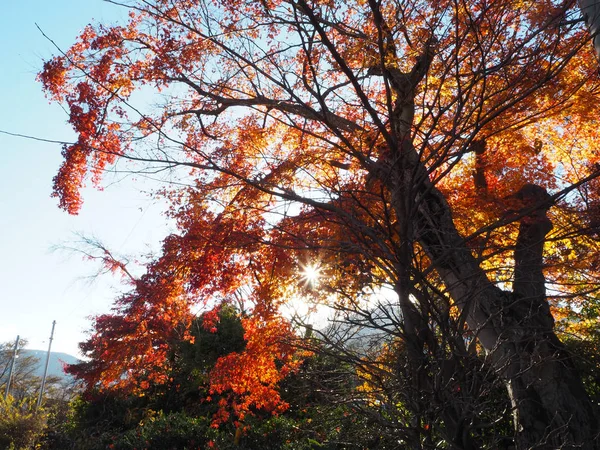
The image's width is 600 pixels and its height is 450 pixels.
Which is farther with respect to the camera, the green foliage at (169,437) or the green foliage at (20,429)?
the green foliage at (20,429)

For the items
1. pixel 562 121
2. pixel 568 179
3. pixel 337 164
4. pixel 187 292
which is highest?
pixel 562 121

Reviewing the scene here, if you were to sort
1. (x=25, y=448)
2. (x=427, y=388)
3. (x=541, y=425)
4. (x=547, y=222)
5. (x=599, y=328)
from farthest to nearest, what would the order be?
(x=25, y=448), (x=599, y=328), (x=547, y=222), (x=541, y=425), (x=427, y=388)

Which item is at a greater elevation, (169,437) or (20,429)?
(20,429)

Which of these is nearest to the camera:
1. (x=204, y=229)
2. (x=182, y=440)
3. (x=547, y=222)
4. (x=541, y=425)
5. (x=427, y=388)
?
(x=427, y=388)

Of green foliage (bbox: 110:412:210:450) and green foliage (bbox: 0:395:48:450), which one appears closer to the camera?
green foliage (bbox: 110:412:210:450)

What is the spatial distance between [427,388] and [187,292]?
22.7 feet

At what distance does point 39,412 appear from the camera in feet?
41.0

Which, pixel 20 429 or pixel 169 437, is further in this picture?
pixel 20 429

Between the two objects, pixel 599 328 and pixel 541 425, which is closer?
pixel 541 425

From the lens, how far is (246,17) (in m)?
4.17

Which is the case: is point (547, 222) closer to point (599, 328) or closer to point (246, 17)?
point (599, 328)

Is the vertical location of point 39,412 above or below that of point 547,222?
below

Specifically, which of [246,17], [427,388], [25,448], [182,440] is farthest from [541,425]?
[25,448]

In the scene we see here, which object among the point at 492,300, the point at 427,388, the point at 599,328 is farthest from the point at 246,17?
the point at 599,328
